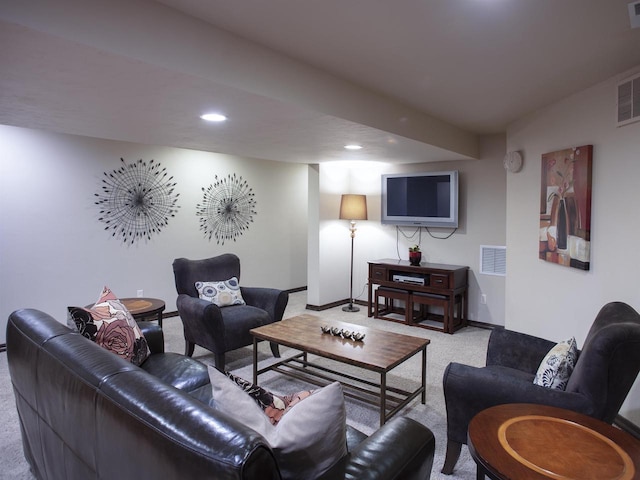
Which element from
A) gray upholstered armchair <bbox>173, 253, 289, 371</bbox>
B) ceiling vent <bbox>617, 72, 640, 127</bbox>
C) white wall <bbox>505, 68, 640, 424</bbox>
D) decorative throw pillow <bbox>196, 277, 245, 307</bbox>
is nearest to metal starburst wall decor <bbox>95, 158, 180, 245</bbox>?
gray upholstered armchair <bbox>173, 253, 289, 371</bbox>

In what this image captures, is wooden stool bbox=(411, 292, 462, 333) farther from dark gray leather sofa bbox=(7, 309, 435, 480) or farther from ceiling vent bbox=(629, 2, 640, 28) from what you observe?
ceiling vent bbox=(629, 2, 640, 28)

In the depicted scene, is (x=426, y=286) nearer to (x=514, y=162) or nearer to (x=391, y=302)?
(x=391, y=302)

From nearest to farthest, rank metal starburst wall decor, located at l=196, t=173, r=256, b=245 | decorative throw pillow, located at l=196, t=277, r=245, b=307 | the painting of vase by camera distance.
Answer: the painting of vase → decorative throw pillow, located at l=196, t=277, r=245, b=307 → metal starburst wall decor, located at l=196, t=173, r=256, b=245

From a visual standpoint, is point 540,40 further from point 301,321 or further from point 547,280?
point 301,321

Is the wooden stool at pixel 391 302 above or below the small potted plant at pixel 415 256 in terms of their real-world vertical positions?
below

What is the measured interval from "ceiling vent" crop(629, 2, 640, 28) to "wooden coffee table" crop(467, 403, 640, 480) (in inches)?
67.3

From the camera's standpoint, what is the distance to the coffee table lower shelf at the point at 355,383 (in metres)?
2.92

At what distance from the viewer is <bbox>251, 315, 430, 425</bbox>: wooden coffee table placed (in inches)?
107

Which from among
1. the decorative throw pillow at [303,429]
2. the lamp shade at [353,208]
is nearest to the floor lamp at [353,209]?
the lamp shade at [353,208]

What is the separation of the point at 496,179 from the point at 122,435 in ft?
16.0

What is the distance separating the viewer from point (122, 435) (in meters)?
1.20

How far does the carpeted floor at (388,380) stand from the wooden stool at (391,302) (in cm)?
14

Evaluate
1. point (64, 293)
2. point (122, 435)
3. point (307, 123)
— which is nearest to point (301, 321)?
point (307, 123)

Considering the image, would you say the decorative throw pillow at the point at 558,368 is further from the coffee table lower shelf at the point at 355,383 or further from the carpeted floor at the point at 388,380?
the coffee table lower shelf at the point at 355,383
